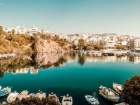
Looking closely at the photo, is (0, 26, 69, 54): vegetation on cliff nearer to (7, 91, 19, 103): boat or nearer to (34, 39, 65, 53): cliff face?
(34, 39, 65, 53): cliff face

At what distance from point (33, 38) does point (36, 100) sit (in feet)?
292

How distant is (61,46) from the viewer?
10531 centimetres

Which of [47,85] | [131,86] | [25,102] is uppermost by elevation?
[25,102]

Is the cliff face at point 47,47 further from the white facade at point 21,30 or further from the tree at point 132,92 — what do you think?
the tree at point 132,92

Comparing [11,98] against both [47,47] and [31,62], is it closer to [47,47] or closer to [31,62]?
[31,62]

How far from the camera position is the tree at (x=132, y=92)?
17391 millimetres

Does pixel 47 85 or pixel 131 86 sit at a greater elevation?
pixel 131 86

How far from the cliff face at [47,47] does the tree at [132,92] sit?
78.6 m

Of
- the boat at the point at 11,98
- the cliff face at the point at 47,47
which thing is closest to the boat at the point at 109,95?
the boat at the point at 11,98

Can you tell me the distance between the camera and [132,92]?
17.7 m

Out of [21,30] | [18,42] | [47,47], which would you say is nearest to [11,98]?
[18,42]

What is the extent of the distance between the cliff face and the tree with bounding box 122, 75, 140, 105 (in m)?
78.6

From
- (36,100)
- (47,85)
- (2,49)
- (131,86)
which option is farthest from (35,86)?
(2,49)

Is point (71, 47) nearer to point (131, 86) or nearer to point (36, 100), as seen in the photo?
point (131, 86)
